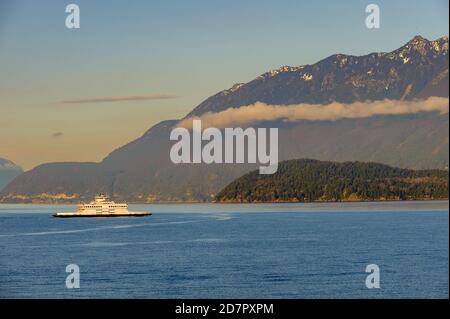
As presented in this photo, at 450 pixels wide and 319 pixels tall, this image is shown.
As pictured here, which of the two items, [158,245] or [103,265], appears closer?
[103,265]

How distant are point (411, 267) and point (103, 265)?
41.8 m

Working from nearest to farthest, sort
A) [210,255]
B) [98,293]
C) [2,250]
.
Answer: [98,293]
[210,255]
[2,250]

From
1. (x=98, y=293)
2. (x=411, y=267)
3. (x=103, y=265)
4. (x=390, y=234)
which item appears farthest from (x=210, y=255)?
(x=390, y=234)

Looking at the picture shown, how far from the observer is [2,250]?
150 metres

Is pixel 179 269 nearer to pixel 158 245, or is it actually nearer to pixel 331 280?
pixel 331 280

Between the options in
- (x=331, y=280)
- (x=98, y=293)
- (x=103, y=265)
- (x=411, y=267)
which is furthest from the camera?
(x=103, y=265)

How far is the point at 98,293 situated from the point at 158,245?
6653 cm

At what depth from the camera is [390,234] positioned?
188500mm

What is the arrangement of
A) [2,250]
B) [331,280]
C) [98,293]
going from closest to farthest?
[98,293] → [331,280] → [2,250]

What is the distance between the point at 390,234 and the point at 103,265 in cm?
8734
